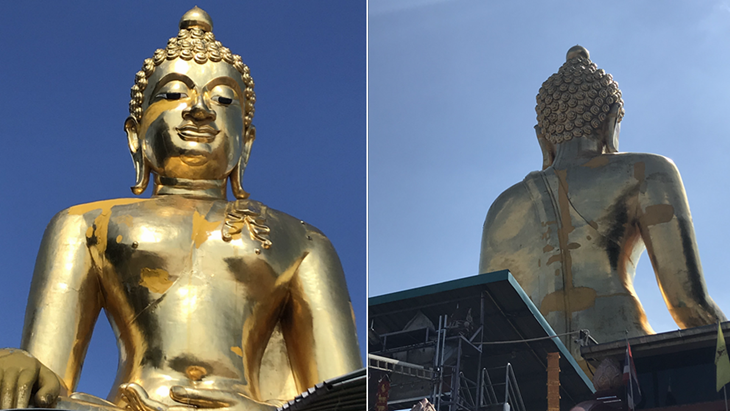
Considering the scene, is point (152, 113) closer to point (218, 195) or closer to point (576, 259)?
point (218, 195)

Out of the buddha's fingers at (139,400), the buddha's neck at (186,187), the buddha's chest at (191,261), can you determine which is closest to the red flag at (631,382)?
→ the buddha's chest at (191,261)

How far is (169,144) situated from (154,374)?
3.67 ft

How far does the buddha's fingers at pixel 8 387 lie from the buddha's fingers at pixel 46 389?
0.32ft

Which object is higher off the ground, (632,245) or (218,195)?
(632,245)

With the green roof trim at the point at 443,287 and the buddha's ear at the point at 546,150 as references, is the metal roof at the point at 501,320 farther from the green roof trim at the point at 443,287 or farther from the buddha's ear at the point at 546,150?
the buddha's ear at the point at 546,150

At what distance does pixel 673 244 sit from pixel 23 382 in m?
5.71

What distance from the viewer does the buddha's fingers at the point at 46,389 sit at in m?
3.25

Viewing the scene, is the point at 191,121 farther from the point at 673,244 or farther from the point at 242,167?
the point at 673,244

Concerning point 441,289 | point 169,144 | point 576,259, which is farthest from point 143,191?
point 576,259

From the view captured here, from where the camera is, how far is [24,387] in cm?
321

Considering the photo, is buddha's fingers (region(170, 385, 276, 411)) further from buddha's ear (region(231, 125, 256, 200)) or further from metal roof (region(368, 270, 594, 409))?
metal roof (region(368, 270, 594, 409))

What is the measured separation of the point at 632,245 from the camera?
26.9 ft

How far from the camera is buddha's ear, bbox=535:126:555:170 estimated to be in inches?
359

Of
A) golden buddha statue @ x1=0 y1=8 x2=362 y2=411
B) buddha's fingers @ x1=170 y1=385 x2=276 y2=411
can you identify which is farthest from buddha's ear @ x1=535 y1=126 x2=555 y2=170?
buddha's fingers @ x1=170 y1=385 x2=276 y2=411
